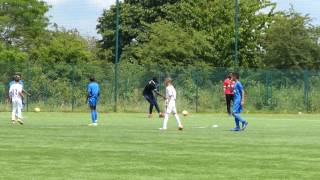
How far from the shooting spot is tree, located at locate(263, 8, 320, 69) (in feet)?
Result: 199

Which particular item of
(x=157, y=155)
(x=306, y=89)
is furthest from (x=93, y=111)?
(x=306, y=89)

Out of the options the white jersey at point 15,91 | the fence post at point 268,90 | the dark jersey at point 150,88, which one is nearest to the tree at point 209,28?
the fence post at point 268,90

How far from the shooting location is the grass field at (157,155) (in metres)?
13.2

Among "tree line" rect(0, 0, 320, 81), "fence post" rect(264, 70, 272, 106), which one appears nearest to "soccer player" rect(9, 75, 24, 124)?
"tree line" rect(0, 0, 320, 81)

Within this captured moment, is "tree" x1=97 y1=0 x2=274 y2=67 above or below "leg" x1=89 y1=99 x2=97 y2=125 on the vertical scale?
above

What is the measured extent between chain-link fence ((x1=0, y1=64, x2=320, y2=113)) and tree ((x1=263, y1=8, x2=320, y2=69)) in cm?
1130

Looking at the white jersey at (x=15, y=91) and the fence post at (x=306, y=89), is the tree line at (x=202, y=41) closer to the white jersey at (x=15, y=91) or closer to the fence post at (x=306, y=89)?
the fence post at (x=306, y=89)

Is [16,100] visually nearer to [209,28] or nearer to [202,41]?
[202,41]

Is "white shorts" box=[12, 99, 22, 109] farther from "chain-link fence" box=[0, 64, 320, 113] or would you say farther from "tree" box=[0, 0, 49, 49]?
"tree" box=[0, 0, 49, 49]

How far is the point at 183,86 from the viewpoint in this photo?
49312 mm

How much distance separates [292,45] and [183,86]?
14.5 m

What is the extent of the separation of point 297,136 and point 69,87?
2723cm

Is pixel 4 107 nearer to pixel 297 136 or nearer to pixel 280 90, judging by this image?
pixel 280 90

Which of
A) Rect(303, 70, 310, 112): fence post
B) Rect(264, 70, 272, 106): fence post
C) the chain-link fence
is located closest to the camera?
the chain-link fence
